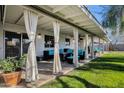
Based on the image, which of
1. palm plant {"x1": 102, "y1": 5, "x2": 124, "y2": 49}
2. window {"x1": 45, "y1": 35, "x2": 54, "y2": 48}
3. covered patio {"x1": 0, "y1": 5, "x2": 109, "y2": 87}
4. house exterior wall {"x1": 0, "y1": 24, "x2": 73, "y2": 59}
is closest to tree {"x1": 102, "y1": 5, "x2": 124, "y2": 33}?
palm plant {"x1": 102, "y1": 5, "x2": 124, "y2": 49}

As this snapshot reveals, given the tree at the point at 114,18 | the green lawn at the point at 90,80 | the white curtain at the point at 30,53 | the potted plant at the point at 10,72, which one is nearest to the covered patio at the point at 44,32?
the white curtain at the point at 30,53

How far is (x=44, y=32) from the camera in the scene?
659 inches

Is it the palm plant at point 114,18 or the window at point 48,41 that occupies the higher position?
the palm plant at point 114,18

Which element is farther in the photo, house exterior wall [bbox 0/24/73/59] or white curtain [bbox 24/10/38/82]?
house exterior wall [bbox 0/24/73/59]

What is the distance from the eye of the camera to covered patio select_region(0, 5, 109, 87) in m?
7.27

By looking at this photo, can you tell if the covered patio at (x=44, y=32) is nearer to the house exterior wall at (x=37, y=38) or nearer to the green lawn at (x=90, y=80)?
the house exterior wall at (x=37, y=38)

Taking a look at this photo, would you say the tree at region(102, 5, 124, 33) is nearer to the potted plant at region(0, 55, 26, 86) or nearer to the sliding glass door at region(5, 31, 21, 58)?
the sliding glass door at region(5, 31, 21, 58)

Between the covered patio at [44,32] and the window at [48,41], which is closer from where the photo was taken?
the covered patio at [44,32]

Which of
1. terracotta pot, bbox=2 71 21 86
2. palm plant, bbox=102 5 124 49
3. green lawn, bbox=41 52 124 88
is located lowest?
green lawn, bbox=41 52 124 88

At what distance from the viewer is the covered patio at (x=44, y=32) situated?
7270mm

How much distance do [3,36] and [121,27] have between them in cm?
805

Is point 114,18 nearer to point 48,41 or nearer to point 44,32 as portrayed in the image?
point 44,32

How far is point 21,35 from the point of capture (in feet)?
45.2

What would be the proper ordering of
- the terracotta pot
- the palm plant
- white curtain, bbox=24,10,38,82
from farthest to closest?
the palm plant < white curtain, bbox=24,10,38,82 < the terracotta pot
